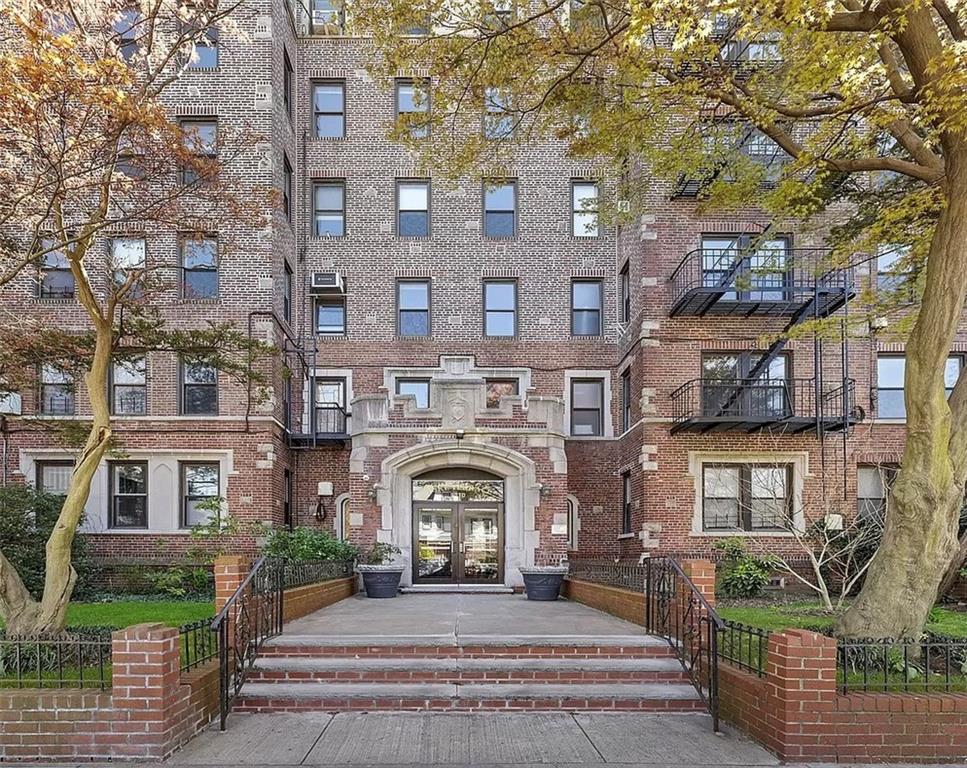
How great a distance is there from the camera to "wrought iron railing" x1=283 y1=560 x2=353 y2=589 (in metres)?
10.3

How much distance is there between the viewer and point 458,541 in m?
16.4

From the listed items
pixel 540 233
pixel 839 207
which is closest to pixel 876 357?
pixel 839 207

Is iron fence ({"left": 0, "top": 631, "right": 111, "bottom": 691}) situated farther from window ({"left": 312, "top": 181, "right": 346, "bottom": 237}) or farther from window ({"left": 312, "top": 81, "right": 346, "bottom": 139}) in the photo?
window ({"left": 312, "top": 81, "right": 346, "bottom": 139})

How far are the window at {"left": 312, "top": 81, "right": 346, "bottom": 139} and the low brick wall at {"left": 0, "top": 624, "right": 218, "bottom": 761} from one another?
1666 cm

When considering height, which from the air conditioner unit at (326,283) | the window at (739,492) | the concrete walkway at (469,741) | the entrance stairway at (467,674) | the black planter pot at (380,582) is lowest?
the black planter pot at (380,582)

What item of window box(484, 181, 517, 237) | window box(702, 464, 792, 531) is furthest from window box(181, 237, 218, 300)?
window box(702, 464, 792, 531)

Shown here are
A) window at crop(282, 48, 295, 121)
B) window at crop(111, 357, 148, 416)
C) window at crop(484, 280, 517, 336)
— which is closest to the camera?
window at crop(111, 357, 148, 416)

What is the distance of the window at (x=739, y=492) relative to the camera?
16.3m

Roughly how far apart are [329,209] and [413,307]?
3.73 metres

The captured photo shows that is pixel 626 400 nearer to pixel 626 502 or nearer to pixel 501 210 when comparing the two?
pixel 626 502

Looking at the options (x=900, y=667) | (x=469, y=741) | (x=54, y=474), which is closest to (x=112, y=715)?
(x=469, y=741)

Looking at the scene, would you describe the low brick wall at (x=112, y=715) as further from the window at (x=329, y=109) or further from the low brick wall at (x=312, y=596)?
the window at (x=329, y=109)

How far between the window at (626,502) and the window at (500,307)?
16.7ft

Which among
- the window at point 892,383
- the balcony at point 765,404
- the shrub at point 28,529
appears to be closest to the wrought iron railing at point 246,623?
the shrub at point 28,529
